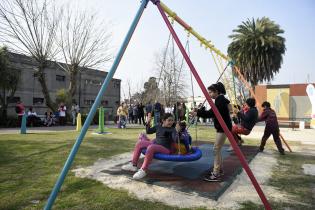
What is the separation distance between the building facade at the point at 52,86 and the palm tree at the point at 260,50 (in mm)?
20020

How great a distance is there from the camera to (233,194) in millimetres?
4328

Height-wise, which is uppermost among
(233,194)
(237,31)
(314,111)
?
(237,31)

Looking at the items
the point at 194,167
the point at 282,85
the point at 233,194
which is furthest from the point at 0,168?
the point at 282,85

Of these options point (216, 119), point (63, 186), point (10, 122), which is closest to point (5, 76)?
point (10, 122)

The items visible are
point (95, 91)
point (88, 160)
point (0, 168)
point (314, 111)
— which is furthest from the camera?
point (95, 91)

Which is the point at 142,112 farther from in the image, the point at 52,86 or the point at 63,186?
the point at 52,86

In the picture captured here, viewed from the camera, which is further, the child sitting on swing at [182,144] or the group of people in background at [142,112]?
the group of people in background at [142,112]

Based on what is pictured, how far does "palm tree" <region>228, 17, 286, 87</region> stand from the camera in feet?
111

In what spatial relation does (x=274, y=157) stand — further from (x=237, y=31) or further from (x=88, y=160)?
(x=237, y=31)

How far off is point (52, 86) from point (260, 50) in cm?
2878

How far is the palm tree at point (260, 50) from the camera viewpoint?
3378 cm

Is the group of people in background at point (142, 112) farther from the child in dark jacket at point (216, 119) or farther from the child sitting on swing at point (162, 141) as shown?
the child in dark jacket at point (216, 119)

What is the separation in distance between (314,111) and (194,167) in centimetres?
1933

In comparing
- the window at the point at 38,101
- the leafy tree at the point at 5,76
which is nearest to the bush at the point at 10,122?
the leafy tree at the point at 5,76
